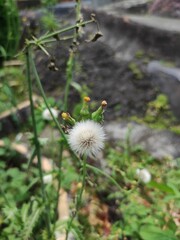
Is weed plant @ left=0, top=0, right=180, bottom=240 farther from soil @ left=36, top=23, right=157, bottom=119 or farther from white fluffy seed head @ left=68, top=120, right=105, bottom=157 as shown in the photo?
soil @ left=36, top=23, right=157, bottom=119

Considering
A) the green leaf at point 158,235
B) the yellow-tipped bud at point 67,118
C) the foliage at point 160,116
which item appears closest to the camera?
the yellow-tipped bud at point 67,118

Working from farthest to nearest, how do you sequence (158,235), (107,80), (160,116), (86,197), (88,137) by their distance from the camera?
(107,80), (160,116), (86,197), (158,235), (88,137)

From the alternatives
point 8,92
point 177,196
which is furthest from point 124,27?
point 177,196

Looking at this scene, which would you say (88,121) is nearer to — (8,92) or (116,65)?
(8,92)

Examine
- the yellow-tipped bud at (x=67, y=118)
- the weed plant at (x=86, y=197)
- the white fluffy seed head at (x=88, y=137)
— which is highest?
the yellow-tipped bud at (x=67, y=118)

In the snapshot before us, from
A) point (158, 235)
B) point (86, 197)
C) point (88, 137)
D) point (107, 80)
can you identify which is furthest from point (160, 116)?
point (88, 137)

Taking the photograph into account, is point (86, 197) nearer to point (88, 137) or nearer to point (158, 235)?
point (158, 235)

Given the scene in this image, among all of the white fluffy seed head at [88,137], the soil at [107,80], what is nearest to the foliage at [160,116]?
the soil at [107,80]

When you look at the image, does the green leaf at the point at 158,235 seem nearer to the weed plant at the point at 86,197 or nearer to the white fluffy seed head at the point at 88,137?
the weed plant at the point at 86,197

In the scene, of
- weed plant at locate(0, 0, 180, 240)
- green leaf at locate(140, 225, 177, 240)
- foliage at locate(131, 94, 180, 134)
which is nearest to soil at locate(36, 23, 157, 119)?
foliage at locate(131, 94, 180, 134)
